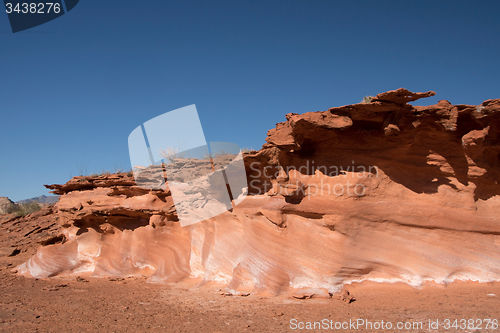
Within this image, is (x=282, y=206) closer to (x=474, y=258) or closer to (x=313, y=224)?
(x=313, y=224)

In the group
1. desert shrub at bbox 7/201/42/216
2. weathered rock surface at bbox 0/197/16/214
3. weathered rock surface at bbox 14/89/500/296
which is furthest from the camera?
weathered rock surface at bbox 0/197/16/214

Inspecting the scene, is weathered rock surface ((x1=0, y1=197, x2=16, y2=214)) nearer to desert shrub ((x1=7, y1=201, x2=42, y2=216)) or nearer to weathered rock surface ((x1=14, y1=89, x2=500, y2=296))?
desert shrub ((x1=7, y1=201, x2=42, y2=216))

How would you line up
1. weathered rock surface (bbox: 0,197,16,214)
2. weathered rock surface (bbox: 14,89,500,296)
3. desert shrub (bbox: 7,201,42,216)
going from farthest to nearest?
weathered rock surface (bbox: 0,197,16,214)
desert shrub (bbox: 7,201,42,216)
weathered rock surface (bbox: 14,89,500,296)

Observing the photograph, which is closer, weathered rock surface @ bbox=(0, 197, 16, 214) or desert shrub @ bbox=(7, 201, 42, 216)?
desert shrub @ bbox=(7, 201, 42, 216)

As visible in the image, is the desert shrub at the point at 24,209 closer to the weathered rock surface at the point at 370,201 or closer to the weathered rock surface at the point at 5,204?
the weathered rock surface at the point at 5,204

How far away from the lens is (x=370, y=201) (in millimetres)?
5137

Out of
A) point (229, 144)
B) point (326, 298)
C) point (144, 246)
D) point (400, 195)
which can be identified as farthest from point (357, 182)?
point (144, 246)

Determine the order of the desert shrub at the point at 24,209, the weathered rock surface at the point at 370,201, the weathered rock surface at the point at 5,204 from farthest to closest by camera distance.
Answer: the weathered rock surface at the point at 5,204
the desert shrub at the point at 24,209
the weathered rock surface at the point at 370,201

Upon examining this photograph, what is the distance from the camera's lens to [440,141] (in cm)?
501

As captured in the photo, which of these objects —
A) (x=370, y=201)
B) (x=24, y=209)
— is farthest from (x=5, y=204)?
(x=370, y=201)

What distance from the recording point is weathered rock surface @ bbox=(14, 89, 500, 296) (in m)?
4.72

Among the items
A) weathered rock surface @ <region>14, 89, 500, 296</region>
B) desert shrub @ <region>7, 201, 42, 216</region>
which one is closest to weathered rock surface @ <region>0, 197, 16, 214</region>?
desert shrub @ <region>7, 201, 42, 216</region>

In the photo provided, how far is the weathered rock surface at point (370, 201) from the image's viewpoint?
4.72 metres

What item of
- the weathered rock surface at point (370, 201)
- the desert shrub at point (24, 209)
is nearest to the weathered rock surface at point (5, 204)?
the desert shrub at point (24, 209)
